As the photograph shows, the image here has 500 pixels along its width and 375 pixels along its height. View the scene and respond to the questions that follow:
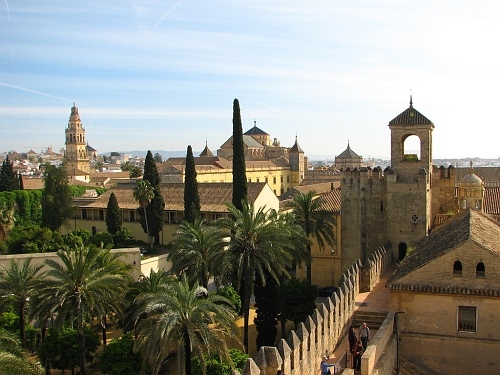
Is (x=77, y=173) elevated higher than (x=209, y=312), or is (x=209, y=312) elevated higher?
(x=77, y=173)

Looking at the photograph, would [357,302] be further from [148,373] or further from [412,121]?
[412,121]

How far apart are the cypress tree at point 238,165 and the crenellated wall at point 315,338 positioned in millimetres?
12861

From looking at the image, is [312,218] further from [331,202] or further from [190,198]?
[190,198]

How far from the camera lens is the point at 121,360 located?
2098 cm

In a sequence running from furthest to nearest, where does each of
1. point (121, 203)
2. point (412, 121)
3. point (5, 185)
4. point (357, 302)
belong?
point (5, 185)
point (121, 203)
point (412, 121)
point (357, 302)

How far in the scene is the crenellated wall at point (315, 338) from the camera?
41.8 feet

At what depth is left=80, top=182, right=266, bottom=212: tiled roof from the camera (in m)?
42.8

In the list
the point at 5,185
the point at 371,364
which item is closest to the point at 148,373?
the point at 371,364

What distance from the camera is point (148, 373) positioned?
70.0ft

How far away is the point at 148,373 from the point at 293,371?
9.66 meters

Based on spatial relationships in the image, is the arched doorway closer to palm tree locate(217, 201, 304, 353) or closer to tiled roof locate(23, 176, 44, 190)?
palm tree locate(217, 201, 304, 353)

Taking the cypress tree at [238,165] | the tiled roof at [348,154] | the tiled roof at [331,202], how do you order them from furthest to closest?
1. the tiled roof at [348,154]
2. the tiled roof at [331,202]
3. the cypress tree at [238,165]

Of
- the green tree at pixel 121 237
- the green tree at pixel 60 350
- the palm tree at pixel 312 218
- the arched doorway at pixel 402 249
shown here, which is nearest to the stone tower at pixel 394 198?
the arched doorway at pixel 402 249

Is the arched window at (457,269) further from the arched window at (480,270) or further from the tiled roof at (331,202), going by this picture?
the tiled roof at (331,202)
